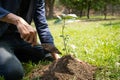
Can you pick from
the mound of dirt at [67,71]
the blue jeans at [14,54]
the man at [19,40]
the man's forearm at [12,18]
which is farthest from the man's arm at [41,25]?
the man's forearm at [12,18]

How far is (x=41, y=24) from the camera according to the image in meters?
4.57

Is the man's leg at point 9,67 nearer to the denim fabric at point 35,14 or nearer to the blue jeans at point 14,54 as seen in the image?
the blue jeans at point 14,54

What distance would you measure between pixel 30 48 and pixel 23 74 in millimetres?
738

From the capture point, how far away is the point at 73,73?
3637 millimetres

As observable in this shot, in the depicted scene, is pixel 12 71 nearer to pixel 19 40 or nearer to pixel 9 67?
pixel 9 67

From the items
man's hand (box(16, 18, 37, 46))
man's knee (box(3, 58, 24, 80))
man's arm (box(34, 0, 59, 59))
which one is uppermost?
man's hand (box(16, 18, 37, 46))

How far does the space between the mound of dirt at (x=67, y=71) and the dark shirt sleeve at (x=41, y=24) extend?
2.01ft

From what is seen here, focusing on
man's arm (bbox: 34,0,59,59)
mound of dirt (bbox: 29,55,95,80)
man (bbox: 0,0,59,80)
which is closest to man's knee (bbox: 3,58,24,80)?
man (bbox: 0,0,59,80)

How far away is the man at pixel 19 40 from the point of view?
3848 mm

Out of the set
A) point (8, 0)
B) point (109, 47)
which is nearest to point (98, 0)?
point (109, 47)

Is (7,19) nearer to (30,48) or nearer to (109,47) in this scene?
(30,48)

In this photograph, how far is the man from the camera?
152 inches

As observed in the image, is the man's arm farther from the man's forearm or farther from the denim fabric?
the man's forearm

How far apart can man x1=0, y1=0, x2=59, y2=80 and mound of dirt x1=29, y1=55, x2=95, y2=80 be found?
0.21 meters
